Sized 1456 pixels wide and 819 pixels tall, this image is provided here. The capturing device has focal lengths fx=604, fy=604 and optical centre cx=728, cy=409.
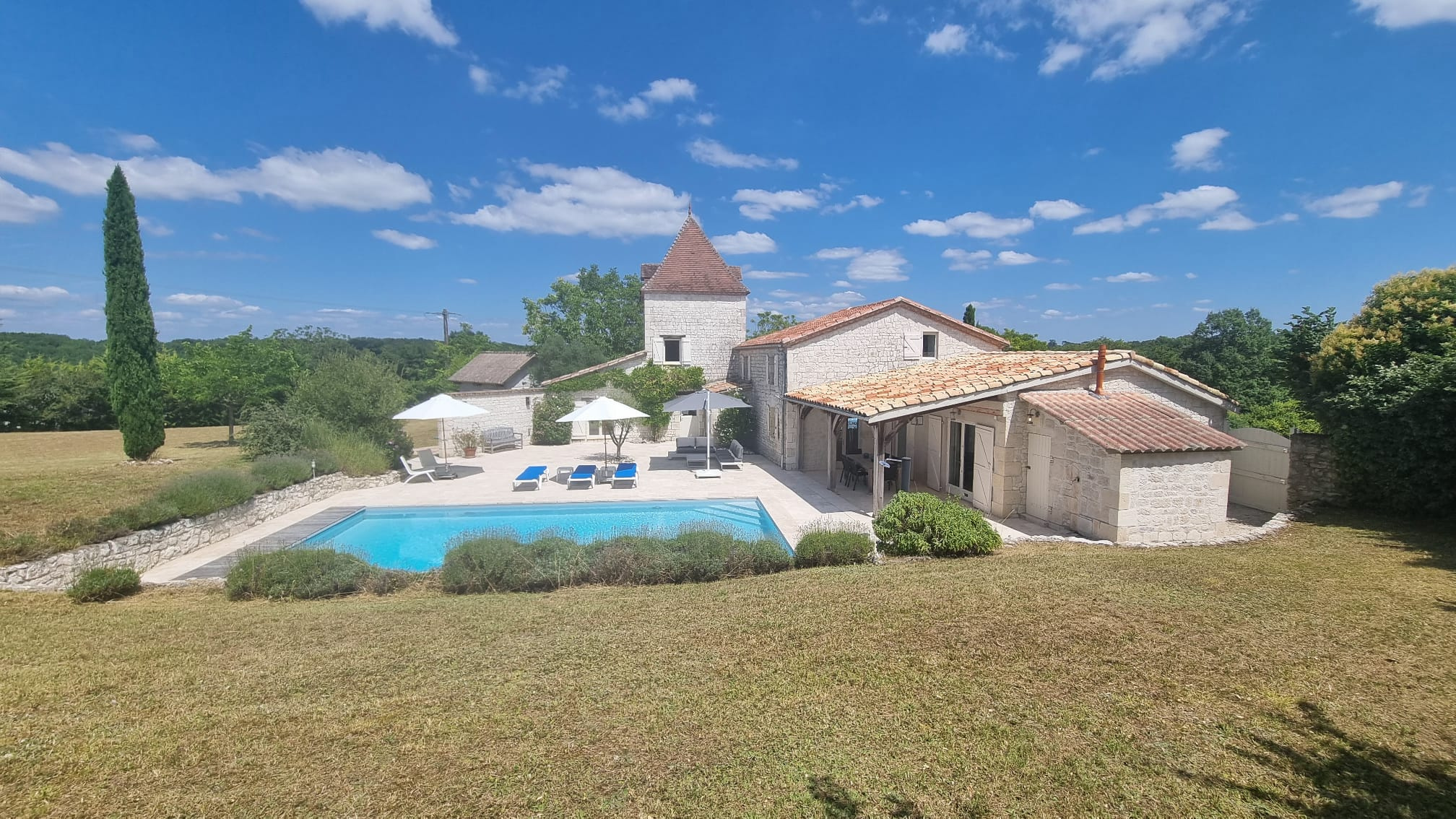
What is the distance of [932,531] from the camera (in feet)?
30.5

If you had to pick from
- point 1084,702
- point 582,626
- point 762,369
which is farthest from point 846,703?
point 762,369

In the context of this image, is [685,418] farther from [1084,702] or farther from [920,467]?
[1084,702]

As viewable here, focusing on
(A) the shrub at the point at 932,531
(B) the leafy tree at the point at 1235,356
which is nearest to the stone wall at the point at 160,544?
(A) the shrub at the point at 932,531

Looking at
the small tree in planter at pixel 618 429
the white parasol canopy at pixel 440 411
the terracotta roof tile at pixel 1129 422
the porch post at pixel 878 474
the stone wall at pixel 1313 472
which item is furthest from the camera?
the small tree in planter at pixel 618 429

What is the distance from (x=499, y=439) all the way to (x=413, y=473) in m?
6.92

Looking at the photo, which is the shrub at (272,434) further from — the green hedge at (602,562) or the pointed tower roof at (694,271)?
the pointed tower roof at (694,271)

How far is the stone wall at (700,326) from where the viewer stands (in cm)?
3011

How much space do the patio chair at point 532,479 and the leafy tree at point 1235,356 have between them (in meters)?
24.6

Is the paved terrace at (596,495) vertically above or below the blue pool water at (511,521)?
above

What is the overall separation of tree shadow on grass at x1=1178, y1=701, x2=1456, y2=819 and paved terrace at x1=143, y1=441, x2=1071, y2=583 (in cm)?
672

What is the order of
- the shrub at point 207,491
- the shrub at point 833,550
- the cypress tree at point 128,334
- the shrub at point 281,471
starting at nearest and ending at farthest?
1. the shrub at point 833,550
2. the shrub at point 207,491
3. the shrub at point 281,471
4. the cypress tree at point 128,334

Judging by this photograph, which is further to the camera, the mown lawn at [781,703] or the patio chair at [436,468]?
the patio chair at [436,468]

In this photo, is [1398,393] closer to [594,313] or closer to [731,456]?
[731,456]

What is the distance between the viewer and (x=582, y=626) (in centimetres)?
661
